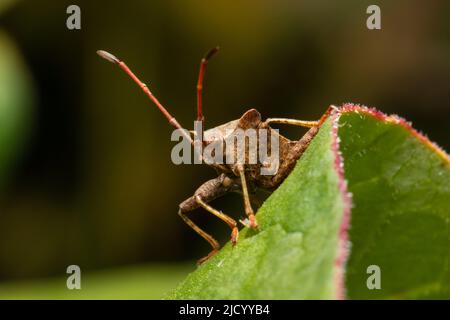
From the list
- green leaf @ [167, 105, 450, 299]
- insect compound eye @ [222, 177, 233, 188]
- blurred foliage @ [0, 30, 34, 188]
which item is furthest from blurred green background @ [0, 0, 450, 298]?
green leaf @ [167, 105, 450, 299]

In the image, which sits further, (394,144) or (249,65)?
(249,65)

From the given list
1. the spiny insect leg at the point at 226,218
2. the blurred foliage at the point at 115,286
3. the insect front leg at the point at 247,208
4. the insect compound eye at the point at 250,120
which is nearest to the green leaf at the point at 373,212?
the insect front leg at the point at 247,208

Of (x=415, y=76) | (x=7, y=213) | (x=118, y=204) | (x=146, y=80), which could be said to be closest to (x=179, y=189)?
(x=118, y=204)

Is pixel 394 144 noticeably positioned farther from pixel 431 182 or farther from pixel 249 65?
pixel 249 65

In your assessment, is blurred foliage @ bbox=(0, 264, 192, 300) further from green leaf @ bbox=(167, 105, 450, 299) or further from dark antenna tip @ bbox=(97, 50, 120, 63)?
green leaf @ bbox=(167, 105, 450, 299)

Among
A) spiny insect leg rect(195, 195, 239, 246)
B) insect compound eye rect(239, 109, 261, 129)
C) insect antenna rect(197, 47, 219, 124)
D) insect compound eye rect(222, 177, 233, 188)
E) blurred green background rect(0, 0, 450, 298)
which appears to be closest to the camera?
spiny insect leg rect(195, 195, 239, 246)

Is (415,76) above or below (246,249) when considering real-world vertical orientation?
above

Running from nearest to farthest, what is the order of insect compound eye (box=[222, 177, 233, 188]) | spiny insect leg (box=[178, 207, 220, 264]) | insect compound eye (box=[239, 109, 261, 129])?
spiny insect leg (box=[178, 207, 220, 264]) < insect compound eye (box=[239, 109, 261, 129]) < insect compound eye (box=[222, 177, 233, 188])
